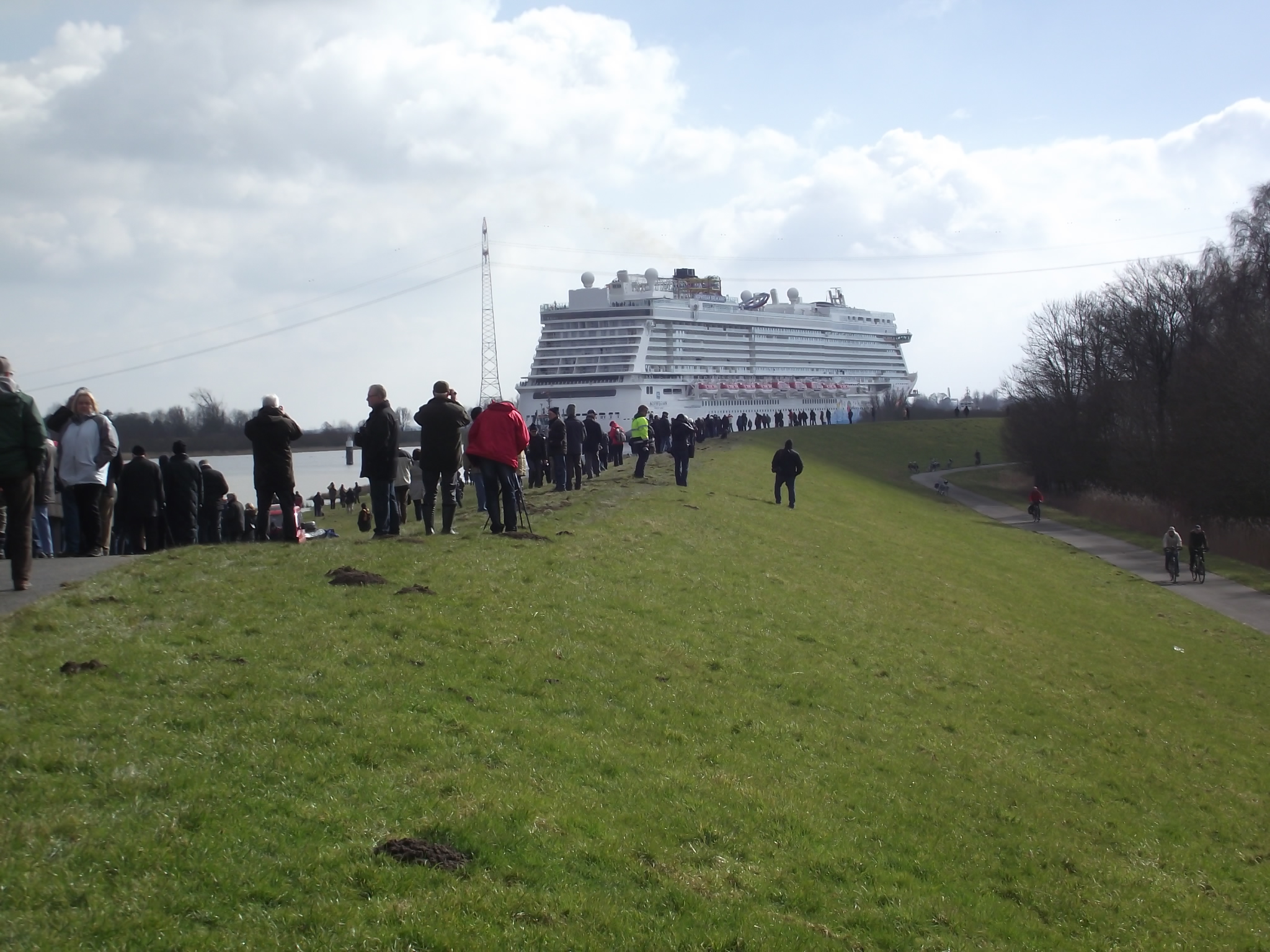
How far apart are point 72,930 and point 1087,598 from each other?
25935mm

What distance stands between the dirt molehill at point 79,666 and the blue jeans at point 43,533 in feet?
26.4

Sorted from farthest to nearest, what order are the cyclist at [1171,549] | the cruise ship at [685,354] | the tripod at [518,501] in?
the cruise ship at [685,354], the cyclist at [1171,549], the tripod at [518,501]

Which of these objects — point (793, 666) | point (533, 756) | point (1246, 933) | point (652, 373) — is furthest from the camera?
point (652, 373)

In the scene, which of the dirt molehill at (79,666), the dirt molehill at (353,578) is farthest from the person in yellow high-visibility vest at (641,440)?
the dirt molehill at (79,666)

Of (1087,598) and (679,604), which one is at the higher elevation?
(679,604)

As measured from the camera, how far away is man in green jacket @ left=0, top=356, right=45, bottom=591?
10219 millimetres

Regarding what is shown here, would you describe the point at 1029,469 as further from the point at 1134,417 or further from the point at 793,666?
the point at 793,666

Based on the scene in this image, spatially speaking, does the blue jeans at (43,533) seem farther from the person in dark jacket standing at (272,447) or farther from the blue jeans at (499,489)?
the blue jeans at (499,489)

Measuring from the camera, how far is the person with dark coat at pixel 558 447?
2439cm

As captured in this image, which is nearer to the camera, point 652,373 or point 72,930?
point 72,930

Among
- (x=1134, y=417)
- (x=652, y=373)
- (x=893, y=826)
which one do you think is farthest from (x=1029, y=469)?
(x=893, y=826)

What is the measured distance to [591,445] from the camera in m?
30.8

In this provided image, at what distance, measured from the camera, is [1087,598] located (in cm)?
2667

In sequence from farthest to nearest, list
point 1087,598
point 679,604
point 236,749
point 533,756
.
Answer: point 1087,598 → point 679,604 → point 533,756 → point 236,749
